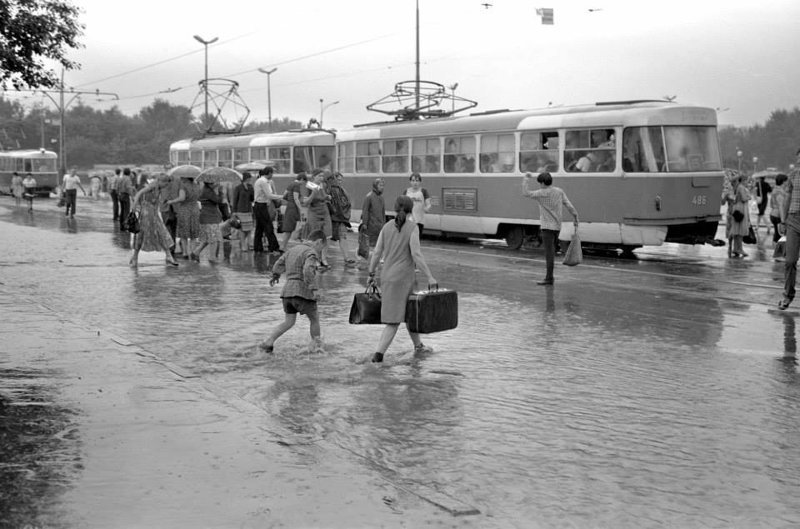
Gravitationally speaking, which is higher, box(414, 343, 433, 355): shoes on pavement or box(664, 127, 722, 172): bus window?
box(664, 127, 722, 172): bus window

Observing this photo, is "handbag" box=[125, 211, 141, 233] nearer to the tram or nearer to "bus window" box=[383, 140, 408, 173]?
the tram

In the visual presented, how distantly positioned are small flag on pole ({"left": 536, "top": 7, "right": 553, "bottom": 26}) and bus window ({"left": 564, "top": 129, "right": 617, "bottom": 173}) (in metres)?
13.3

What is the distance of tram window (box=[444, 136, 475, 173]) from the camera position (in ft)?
80.0

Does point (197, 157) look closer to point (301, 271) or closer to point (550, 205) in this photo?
point (550, 205)

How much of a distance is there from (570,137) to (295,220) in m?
6.19

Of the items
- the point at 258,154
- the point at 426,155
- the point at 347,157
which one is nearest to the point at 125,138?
the point at 258,154

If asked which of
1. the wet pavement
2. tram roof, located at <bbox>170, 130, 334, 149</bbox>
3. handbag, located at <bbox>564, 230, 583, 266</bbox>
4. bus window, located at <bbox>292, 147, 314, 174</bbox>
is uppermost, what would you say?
tram roof, located at <bbox>170, 130, 334, 149</bbox>

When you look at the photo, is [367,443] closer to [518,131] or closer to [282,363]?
[282,363]

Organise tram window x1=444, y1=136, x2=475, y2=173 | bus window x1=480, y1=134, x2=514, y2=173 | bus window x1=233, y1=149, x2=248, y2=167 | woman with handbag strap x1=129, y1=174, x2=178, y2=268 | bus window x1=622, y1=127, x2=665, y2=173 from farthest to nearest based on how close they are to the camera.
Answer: bus window x1=233, y1=149, x2=248, y2=167, tram window x1=444, y1=136, x2=475, y2=173, bus window x1=480, y1=134, x2=514, y2=173, bus window x1=622, y1=127, x2=665, y2=173, woman with handbag strap x1=129, y1=174, x2=178, y2=268

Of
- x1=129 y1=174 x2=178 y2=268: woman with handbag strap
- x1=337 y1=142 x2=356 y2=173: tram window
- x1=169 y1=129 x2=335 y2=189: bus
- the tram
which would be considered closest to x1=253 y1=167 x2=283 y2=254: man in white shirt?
x1=129 y1=174 x2=178 y2=268: woman with handbag strap

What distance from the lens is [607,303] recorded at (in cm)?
1334

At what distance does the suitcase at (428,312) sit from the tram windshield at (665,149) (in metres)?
12.0

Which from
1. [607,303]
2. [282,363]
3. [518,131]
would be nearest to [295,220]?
[518,131]

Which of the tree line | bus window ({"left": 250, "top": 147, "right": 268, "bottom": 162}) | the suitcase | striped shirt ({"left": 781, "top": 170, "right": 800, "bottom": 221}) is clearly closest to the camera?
the suitcase
